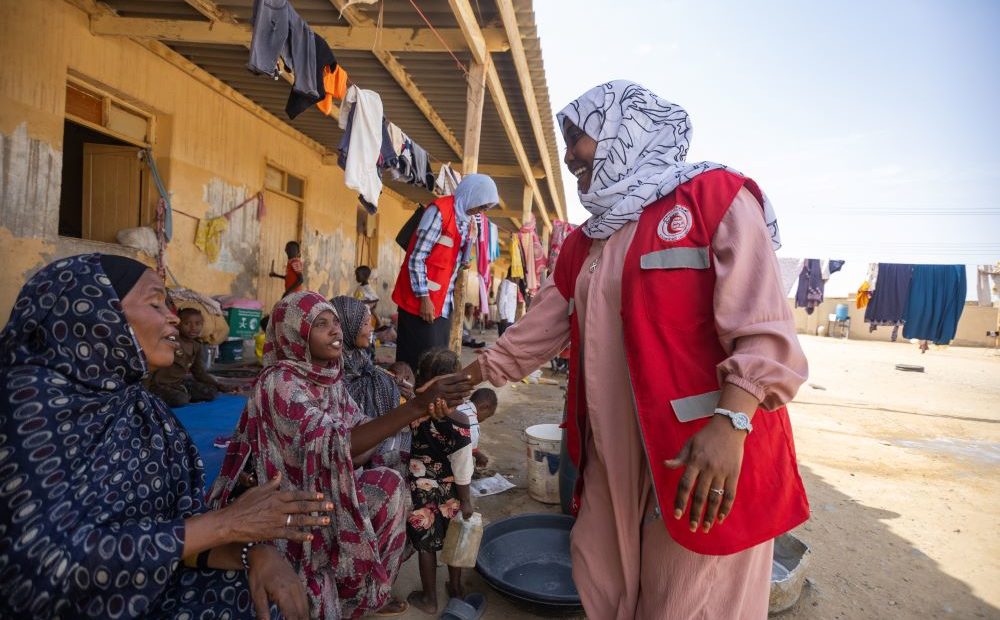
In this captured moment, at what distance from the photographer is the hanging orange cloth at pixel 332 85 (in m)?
4.29

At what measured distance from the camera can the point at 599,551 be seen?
5.10ft

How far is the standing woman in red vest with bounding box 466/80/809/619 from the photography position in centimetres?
119

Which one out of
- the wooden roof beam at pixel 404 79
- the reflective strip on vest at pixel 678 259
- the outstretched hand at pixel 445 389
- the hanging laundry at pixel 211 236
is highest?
the wooden roof beam at pixel 404 79

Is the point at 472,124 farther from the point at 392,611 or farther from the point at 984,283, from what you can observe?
the point at 984,283

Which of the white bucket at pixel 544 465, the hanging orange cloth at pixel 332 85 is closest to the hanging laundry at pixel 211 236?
the hanging orange cloth at pixel 332 85

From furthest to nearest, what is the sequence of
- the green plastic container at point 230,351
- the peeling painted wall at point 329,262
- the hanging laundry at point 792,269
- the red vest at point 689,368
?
the hanging laundry at point 792,269 < the peeling painted wall at point 329,262 < the green plastic container at point 230,351 < the red vest at point 689,368

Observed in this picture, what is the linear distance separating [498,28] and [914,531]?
553cm

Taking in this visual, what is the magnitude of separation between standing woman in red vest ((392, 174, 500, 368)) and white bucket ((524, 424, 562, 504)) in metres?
1.14

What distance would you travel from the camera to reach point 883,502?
4352 millimetres

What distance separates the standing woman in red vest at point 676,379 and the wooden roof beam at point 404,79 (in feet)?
9.50

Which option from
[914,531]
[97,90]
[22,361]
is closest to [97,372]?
[22,361]

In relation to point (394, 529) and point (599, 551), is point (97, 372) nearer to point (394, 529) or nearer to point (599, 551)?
point (394, 529)

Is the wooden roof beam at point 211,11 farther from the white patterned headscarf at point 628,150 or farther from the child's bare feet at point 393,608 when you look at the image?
the child's bare feet at point 393,608

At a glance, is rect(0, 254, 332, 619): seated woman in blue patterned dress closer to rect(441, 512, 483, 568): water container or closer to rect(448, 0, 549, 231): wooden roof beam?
rect(441, 512, 483, 568): water container
